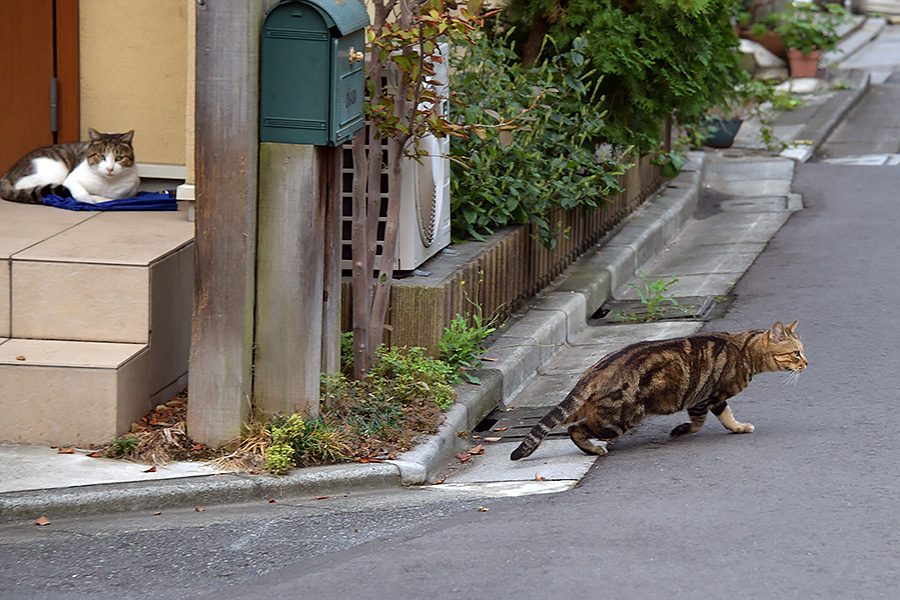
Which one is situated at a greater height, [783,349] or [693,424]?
[783,349]

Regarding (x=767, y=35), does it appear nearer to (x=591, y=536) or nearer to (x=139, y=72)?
(x=139, y=72)

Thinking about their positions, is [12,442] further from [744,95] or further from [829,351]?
[744,95]

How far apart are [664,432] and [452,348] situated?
4.25 feet

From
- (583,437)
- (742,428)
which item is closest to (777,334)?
(742,428)

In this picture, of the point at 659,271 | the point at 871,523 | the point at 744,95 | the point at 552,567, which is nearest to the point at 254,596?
the point at 552,567

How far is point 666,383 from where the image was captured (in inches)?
219

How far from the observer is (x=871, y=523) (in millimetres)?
4469

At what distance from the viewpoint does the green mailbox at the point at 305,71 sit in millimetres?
4945

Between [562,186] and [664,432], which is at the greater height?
[562,186]

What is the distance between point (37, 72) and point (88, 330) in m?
2.91

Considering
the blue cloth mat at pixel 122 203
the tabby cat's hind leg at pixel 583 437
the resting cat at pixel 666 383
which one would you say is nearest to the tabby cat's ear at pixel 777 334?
the resting cat at pixel 666 383

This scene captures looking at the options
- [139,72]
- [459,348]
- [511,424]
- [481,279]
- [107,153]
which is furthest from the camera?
[139,72]

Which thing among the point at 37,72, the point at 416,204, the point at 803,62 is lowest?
the point at 416,204

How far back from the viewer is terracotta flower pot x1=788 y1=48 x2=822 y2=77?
1923 cm
